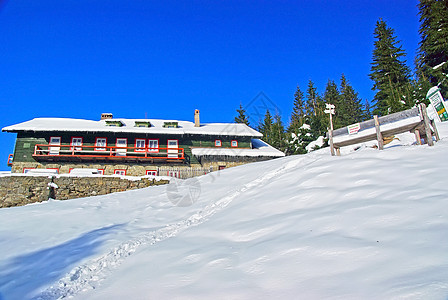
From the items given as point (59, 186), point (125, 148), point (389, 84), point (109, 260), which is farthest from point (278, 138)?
point (109, 260)

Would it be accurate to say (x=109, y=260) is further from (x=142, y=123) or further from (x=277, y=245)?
(x=142, y=123)

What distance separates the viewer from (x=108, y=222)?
28.0 feet

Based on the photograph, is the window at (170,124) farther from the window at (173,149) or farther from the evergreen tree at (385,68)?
the evergreen tree at (385,68)

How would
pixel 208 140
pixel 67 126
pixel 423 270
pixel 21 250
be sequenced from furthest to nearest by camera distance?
pixel 208 140, pixel 67 126, pixel 21 250, pixel 423 270

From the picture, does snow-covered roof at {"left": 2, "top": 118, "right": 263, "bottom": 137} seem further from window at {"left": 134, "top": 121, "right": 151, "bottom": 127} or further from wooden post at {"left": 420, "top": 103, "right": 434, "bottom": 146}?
wooden post at {"left": 420, "top": 103, "right": 434, "bottom": 146}

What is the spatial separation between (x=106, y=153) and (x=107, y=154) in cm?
13

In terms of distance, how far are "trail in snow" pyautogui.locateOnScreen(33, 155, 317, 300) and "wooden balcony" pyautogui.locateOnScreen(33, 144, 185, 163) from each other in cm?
1556

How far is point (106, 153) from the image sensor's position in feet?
76.1

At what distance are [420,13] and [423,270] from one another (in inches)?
1287

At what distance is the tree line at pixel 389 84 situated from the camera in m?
22.8

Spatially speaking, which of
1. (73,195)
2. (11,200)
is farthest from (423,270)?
(11,200)

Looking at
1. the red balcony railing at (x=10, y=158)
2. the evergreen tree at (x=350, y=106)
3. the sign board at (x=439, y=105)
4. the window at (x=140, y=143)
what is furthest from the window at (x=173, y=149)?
the evergreen tree at (x=350, y=106)

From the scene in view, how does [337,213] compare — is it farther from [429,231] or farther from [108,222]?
[108,222]

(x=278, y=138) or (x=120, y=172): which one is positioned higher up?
(x=278, y=138)
